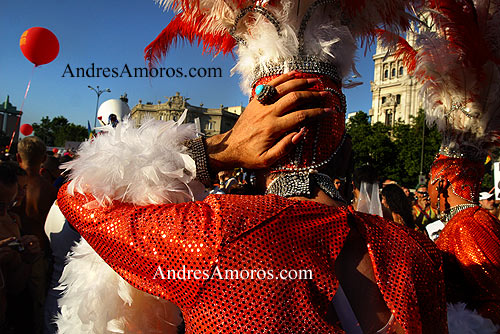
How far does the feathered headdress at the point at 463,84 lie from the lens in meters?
2.38

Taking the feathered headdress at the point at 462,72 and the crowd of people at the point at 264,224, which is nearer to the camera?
the crowd of people at the point at 264,224

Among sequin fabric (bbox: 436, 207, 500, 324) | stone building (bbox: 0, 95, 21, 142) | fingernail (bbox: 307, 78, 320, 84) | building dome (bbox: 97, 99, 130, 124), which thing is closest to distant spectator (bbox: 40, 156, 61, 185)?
building dome (bbox: 97, 99, 130, 124)

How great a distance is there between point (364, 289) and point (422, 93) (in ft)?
7.53

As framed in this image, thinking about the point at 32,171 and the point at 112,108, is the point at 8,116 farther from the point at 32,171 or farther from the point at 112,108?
the point at 32,171

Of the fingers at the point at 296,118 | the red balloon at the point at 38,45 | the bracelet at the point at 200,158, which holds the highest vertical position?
the red balloon at the point at 38,45

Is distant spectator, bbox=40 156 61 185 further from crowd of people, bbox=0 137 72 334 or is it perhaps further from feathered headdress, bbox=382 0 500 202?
feathered headdress, bbox=382 0 500 202

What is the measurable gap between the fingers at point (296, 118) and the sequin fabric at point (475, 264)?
107cm

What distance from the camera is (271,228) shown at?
3.41ft

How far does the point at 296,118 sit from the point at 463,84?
2066 millimetres

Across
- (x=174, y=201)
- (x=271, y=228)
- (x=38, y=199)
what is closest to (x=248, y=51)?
(x=174, y=201)

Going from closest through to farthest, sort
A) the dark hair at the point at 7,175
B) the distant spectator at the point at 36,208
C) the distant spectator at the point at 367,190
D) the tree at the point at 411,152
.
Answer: the dark hair at the point at 7,175 → the distant spectator at the point at 36,208 → the distant spectator at the point at 367,190 → the tree at the point at 411,152

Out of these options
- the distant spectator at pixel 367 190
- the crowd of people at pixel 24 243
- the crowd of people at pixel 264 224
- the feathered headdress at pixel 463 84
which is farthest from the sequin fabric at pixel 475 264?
the crowd of people at pixel 24 243

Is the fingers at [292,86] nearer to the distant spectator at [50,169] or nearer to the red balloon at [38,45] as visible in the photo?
the distant spectator at [50,169]

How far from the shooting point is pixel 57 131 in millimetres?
62594
